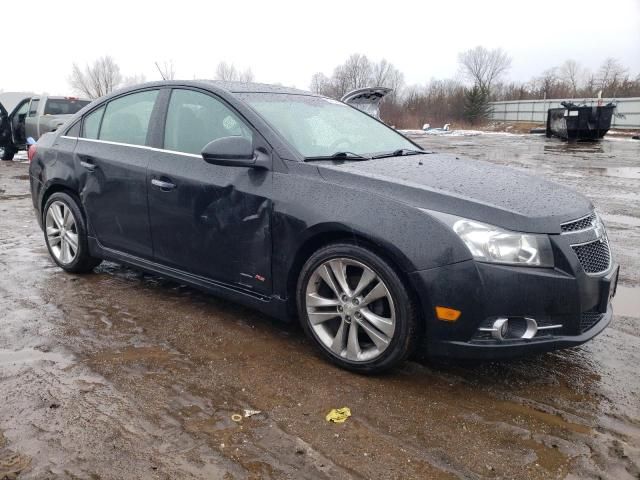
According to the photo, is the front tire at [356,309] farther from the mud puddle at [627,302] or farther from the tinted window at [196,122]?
the mud puddle at [627,302]

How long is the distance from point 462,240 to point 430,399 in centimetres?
86

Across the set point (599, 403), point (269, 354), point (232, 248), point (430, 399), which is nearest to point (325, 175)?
point (232, 248)

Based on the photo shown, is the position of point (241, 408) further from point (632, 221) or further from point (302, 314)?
point (632, 221)

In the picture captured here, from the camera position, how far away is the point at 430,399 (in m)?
2.89

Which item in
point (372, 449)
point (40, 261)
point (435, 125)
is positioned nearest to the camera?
point (372, 449)

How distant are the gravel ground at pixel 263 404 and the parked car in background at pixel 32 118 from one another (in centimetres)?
1158

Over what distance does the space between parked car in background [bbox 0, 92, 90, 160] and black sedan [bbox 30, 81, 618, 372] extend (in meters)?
10.9

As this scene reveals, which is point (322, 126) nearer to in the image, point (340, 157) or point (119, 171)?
point (340, 157)

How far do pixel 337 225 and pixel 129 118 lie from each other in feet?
7.57

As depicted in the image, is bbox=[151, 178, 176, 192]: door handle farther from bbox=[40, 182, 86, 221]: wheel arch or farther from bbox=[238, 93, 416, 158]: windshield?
bbox=[40, 182, 86, 221]: wheel arch

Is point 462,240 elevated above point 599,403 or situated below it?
above

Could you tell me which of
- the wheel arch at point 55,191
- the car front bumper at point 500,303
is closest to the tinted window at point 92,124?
the wheel arch at point 55,191

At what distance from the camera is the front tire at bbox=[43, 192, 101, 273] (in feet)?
15.4

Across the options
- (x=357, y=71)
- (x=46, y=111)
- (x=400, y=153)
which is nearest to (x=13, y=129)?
(x=46, y=111)
